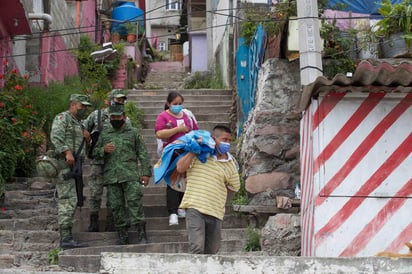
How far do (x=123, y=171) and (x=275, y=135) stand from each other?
7.40 feet

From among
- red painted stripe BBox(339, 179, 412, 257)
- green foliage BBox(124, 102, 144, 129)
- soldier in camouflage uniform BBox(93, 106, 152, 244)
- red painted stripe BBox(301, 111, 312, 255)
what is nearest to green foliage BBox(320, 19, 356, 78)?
red painted stripe BBox(301, 111, 312, 255)

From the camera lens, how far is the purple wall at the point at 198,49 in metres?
27.0

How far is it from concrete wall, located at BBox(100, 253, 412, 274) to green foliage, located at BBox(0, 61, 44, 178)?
5.07 metres

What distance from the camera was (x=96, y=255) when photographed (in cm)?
752

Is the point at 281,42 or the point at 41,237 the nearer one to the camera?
the point at 41,237

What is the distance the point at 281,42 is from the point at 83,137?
3053 mm

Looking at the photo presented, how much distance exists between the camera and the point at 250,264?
4750mm

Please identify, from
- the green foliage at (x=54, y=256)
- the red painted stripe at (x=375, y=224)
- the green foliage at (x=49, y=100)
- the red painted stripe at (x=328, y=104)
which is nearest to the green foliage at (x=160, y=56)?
the green foliage at (x=49, y=100)

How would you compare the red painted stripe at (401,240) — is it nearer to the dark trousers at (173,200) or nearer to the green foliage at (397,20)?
the dark trousers at (173,200)

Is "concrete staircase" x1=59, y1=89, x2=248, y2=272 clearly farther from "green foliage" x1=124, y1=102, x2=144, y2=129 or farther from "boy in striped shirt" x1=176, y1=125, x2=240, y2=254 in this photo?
"boy in striped shirt" x1=176, y1=125, x2=240, y2=254

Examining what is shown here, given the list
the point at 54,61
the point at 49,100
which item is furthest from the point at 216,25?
the point at 49,100

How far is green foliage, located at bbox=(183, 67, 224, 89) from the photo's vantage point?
19.0 meters

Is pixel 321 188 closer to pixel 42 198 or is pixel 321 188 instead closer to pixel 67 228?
pixel 67 228

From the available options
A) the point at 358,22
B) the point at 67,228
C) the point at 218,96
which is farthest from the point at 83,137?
the point at 218,96
